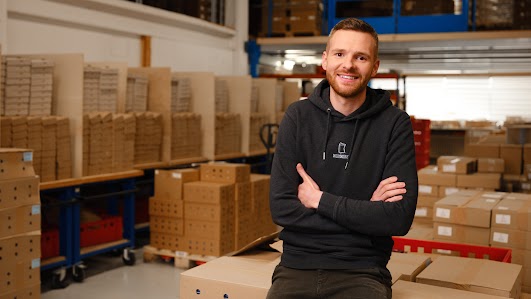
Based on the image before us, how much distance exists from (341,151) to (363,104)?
0.71ft

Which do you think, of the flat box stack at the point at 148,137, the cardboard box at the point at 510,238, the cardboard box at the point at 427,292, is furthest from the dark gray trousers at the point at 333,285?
the flat box stack at the point at 148,137

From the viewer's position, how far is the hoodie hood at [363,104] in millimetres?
2385

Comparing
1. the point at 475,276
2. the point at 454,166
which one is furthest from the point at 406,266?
the point at 454,166

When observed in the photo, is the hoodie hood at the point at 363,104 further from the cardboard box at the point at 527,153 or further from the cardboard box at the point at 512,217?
the cardboard box at the point at 527,153

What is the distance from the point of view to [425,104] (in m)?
18.4

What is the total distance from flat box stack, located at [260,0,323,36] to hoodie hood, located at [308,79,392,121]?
873 cm

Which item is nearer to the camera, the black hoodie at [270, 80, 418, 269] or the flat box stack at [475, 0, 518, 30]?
the black hoodie at [270, 80, 418, 269]

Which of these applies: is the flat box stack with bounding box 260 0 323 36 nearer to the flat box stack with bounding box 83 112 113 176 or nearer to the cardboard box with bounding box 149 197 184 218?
the cardboard box with bounding box 149 197 184 218

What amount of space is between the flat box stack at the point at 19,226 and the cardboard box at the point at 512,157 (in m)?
4.80

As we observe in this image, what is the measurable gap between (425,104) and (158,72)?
12844mm

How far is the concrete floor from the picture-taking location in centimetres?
521

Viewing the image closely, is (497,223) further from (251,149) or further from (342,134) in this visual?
(251,149)

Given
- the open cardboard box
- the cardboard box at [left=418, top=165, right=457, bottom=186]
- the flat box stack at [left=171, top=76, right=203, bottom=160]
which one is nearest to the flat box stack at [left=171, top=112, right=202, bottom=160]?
the flat box stack at [left=171, top=76, right=203, bottom=160]

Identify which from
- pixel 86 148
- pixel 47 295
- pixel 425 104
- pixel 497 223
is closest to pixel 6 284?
pixel 47 295
